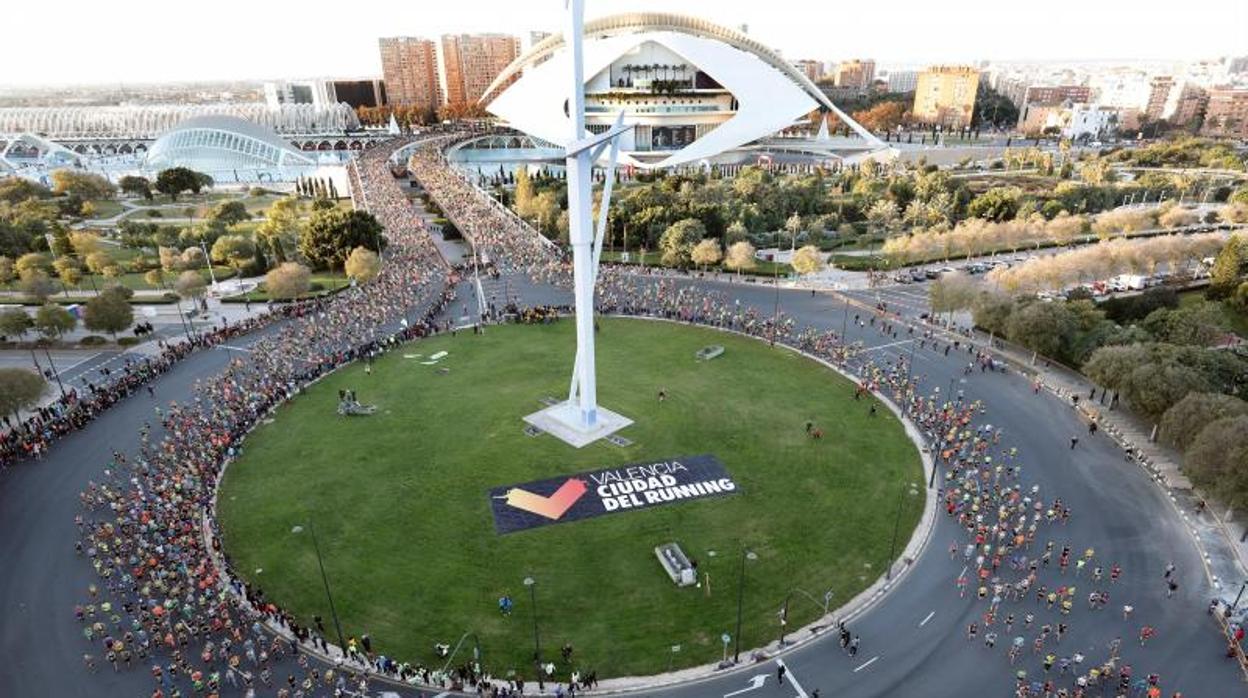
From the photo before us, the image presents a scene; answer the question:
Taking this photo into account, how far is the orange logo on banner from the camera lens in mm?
25812

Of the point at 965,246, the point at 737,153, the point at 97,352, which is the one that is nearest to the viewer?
the point at 97,352

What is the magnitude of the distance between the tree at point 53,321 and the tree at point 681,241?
4050 centimetres

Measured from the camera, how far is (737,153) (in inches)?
4414

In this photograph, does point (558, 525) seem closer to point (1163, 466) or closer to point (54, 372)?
point (1163, 466)

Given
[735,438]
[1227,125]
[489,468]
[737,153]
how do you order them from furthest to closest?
[1227,125] < [737,153] < [735,438] < [489,468]

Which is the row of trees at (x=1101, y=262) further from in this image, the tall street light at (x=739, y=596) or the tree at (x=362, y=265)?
the tree at (x=362, y=265)

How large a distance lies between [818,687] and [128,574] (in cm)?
2201

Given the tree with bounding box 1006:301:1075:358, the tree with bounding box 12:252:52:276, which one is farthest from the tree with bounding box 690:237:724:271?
the tree with bounding box 12:252:52:276

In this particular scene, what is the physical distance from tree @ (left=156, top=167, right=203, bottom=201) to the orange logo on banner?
294 ft

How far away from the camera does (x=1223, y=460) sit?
930 inches

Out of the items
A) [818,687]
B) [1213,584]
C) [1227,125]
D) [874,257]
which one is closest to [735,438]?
[818,687]

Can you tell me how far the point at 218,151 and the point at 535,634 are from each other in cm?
11741

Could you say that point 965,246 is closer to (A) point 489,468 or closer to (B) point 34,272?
(A) point 489,468

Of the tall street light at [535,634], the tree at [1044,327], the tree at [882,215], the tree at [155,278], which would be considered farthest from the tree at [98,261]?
the tree at [882,215]
